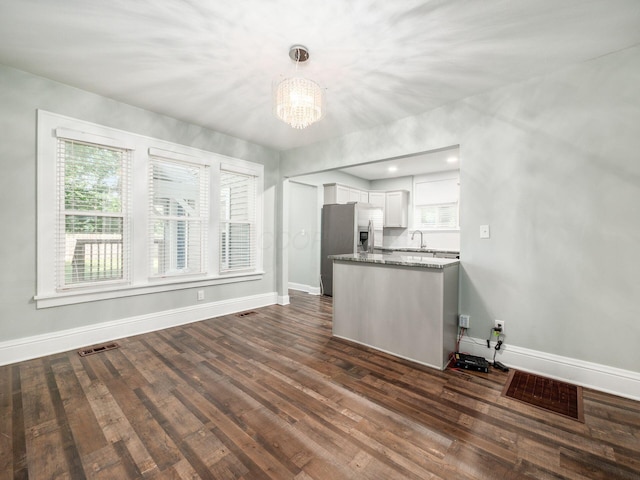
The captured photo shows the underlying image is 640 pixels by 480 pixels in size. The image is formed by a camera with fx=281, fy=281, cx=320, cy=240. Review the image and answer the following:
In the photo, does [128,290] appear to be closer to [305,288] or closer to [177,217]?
[177,217]

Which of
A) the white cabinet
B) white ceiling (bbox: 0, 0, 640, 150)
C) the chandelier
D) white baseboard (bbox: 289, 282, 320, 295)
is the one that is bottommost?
white baseboard (bbox: 289, 282, 320, 295)

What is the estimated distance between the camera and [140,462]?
147 cm

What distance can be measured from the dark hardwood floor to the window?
4.28 meters

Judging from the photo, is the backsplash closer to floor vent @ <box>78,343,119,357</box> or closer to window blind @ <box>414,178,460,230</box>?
window blind @ <box>414,178,460,230</box>

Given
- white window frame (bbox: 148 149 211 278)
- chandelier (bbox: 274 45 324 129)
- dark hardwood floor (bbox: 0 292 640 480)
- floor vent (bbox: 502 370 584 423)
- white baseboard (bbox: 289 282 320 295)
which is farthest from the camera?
white baseboard (bbox: 289 282 320 295)

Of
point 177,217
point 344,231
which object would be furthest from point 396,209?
point 177,217

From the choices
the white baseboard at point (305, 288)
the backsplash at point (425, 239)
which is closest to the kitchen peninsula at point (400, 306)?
the white baseboard at point (305, 288)

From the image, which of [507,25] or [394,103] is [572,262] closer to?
[507,25]

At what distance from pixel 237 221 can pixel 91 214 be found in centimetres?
179

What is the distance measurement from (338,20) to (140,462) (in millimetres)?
2860

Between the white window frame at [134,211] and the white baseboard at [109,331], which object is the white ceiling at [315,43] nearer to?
the white window frame at [134,211]

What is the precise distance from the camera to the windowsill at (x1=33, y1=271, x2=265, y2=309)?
277cm

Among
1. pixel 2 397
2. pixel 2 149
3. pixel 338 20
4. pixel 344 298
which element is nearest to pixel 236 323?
pixel 344 298

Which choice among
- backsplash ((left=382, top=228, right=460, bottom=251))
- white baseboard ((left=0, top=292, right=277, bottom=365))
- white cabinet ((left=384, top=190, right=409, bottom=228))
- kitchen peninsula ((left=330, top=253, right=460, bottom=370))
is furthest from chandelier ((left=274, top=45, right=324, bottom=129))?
backsplash ((left=382, top=228, right=460, bottom=251))
